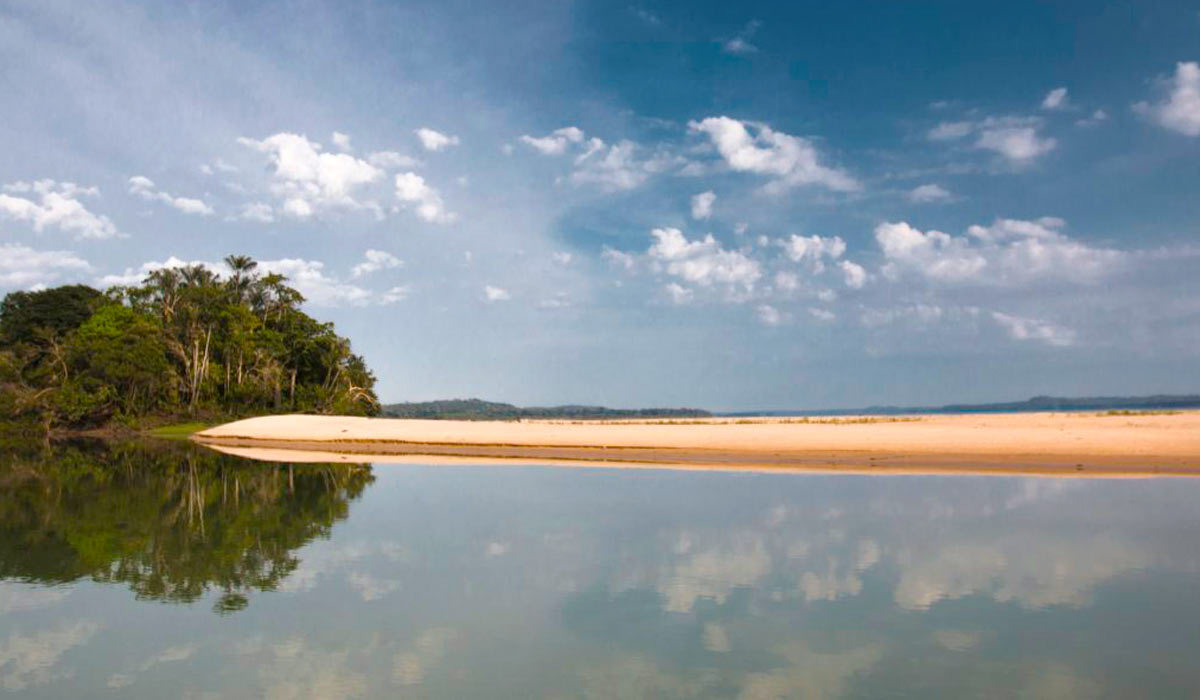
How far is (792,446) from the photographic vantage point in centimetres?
3494

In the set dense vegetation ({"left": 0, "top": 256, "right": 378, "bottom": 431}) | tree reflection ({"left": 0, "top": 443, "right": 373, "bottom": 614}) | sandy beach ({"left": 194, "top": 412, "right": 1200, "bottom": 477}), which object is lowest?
tree reflection ({"left": 0, "top": 443, "right": 373, "bottom": 614})

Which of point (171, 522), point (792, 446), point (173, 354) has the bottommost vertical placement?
point (171, 522)

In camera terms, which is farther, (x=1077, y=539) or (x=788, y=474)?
(x=788, y=474)

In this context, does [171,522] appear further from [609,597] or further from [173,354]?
[173,354]

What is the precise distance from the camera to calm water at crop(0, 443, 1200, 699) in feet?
24.0

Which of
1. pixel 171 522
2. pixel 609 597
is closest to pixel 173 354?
pixel 171 522

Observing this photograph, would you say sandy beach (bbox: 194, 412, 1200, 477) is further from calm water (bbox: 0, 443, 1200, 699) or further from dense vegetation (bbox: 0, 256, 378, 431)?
dense vegetation (bbox: 0, 256, 378, 431)

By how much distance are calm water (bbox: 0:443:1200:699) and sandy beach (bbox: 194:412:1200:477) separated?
8.54 m

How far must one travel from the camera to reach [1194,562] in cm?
1202

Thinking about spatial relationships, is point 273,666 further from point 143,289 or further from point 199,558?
point 143,289

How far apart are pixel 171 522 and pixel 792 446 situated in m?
26.9

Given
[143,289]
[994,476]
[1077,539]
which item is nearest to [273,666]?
[1077,539]

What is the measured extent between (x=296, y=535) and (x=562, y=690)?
34.1 feet

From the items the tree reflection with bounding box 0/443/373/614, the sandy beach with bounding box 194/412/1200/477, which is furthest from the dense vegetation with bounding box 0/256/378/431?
the tree reflection with bounding box 0/443/373/614
